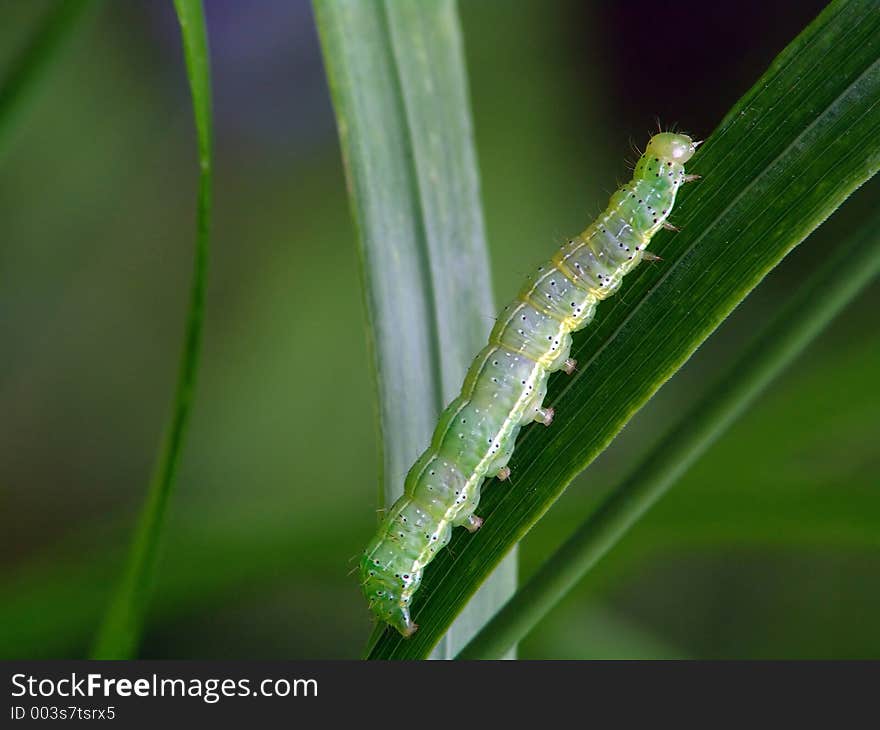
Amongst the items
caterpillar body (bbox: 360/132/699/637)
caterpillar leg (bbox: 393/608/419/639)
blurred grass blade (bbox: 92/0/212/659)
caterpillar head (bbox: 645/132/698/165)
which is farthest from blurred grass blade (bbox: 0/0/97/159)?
caterpillar leg (bbox: 393/608/419/639)

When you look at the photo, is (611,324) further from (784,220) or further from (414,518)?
(414,518)

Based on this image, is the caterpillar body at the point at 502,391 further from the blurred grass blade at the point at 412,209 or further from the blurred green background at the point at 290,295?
the blurred green background at the point at 290,295

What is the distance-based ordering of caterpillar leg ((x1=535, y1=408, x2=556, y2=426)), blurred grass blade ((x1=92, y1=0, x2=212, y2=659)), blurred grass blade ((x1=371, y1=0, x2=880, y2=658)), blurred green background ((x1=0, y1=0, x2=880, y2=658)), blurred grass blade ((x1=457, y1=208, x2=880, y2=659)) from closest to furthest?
blurred grass blade ((x1=457, y1=208, x2=880, y2=659)) < blurred grass blade ((x1=371, y1=0, x2=880, y2=658)) < blurred grass blade ((x1=92, y1=0, x2=212, y2=659)) < caterpillar leg ((x1=535, y1=408, x2=556, y2=426)) < blurred green background ((x1=0, y1=0, x2=880, y2=658))

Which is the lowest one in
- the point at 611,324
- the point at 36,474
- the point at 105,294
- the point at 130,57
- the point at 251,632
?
the point at 611,324

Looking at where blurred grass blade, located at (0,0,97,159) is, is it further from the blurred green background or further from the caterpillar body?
the blurred green background

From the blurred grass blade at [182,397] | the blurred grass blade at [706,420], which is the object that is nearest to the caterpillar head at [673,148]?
the blurred grass blade at [706,420]

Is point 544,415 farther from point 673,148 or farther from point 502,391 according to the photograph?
point 673,148

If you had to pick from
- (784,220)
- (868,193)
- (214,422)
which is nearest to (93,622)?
(214,422)
